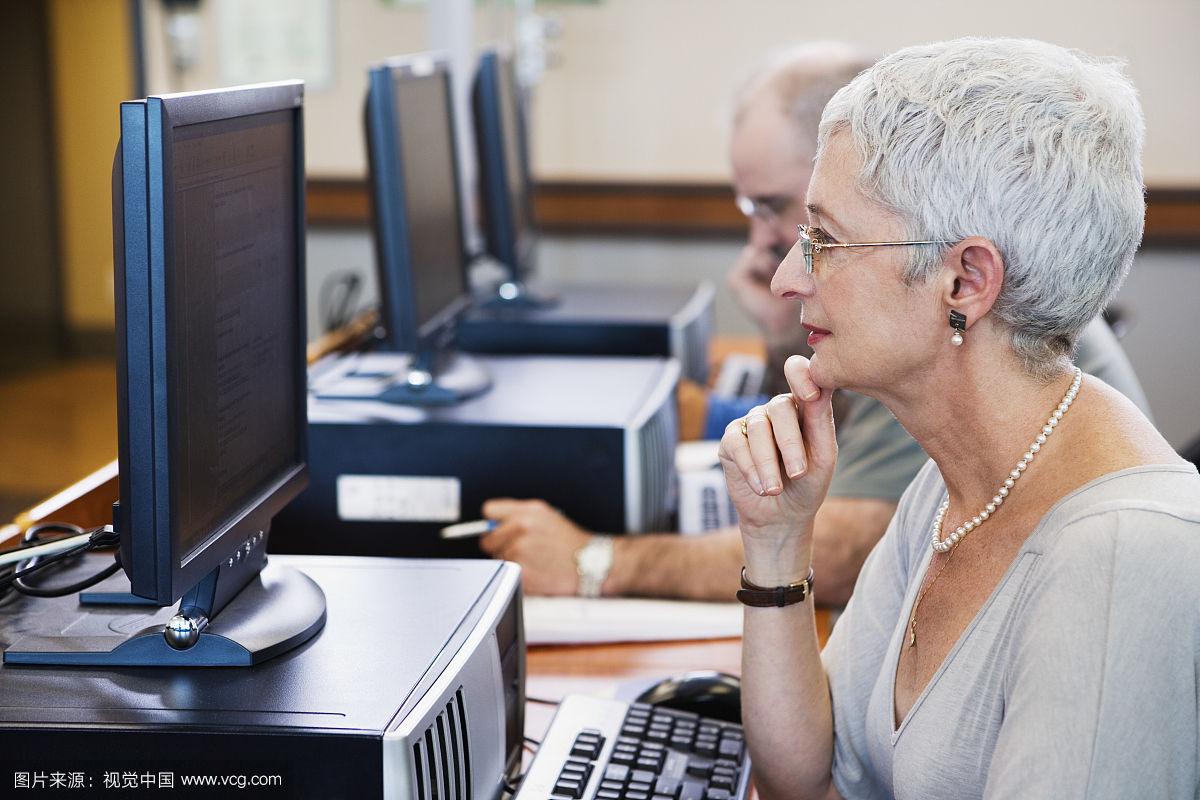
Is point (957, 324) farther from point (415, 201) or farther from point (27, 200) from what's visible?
point (27, 200)

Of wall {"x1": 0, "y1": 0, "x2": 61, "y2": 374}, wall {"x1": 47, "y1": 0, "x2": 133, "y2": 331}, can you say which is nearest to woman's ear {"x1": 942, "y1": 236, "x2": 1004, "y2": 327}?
wall {"x1": 47, "y1": 0, "x2": 133, "y2": 331}

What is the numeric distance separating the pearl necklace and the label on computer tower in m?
0.65

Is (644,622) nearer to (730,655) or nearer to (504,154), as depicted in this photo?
(730,655)

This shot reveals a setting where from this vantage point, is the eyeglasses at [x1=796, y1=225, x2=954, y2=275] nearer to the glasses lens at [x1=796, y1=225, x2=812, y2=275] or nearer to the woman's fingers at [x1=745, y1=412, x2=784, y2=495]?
the glasses lens at [x1=796, y1=225, x2=812, y2=275]

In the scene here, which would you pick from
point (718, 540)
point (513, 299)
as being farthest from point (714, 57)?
point (718, 540)

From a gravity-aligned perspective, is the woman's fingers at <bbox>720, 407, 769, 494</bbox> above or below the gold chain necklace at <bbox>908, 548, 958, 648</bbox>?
above

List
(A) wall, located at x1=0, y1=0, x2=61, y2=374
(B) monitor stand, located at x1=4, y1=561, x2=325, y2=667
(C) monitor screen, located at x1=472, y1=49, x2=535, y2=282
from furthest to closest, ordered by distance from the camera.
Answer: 1. (A) wall, located at x1=0, y1=0, x2=61, y2=374
2. (C) monitor screen, located at x1=472, y1=49, x2=535, y2=282
3. (B) monitor stand, located at x1=4, y1=561, x2=325, y2=667

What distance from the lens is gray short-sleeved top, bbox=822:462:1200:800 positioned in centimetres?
88

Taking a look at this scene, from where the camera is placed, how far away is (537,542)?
5.15 feet

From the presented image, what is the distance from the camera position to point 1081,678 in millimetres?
889

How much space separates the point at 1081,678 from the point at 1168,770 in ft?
Answer: 0.28

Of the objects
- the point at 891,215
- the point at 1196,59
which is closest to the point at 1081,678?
the point at 891,215

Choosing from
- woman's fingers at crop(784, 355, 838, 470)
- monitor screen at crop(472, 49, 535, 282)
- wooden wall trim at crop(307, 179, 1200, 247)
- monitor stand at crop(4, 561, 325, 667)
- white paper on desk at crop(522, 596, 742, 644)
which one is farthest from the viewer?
wooden wall trim at crop(307, 179, 1200, 247)

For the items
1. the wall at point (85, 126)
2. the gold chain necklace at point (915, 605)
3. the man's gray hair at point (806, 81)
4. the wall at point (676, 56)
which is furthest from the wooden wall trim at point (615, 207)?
the gold chain necklace at point (915, 605)
